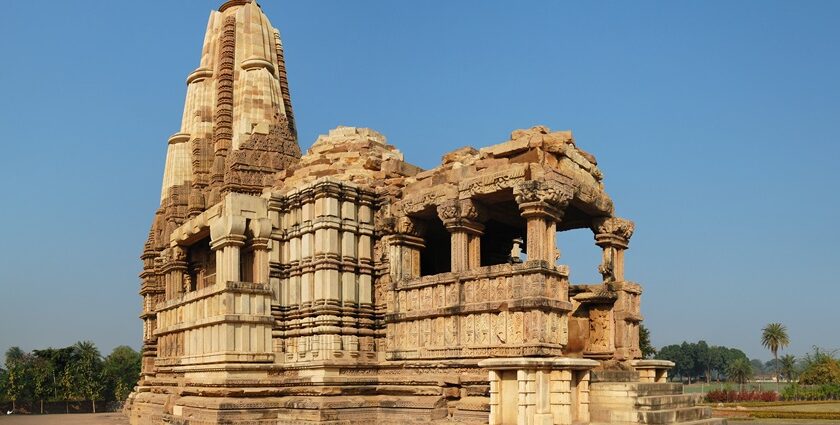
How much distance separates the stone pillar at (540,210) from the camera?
14.6 metres

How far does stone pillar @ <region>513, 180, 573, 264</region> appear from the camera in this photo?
14.6m

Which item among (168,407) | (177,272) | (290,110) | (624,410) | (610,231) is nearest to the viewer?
(624,410)

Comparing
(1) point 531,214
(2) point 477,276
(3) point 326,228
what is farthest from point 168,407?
(1) point 531,214

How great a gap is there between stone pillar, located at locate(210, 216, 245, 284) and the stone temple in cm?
4

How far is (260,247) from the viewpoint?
1802 cm

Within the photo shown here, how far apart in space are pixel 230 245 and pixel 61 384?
3630 centimetres

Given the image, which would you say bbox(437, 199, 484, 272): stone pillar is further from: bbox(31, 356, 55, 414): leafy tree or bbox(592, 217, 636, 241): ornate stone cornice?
bbox(31, 356, 55, 414): leafy tree

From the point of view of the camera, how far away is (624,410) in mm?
13820

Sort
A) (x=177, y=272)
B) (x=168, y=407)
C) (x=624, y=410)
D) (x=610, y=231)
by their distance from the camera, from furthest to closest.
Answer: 1. (x=177, y=272)
2. (x=168, y=407)
3. (x=610, y=231)
4. (x=624, y=410)

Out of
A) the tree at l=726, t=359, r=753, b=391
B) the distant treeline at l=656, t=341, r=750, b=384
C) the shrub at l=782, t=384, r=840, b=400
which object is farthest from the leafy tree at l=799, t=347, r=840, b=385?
the distant treeline at l=656, t=341, r=750, b=384

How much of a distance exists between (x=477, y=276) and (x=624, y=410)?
3653 millimetres

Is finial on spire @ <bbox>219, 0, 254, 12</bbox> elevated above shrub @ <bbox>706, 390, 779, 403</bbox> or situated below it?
above

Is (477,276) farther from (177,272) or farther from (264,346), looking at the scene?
(177,272)

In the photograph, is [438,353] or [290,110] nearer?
[438,353]
